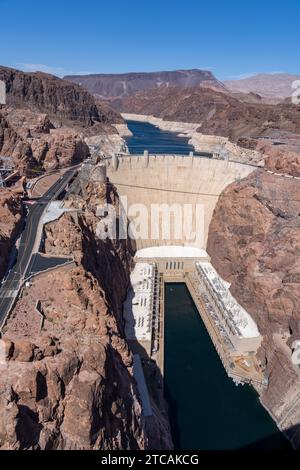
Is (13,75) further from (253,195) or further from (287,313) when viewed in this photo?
(287,313)

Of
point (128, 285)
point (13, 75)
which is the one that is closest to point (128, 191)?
point (128, 285)

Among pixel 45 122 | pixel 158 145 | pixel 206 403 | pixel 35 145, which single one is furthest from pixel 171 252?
pixel 158 145

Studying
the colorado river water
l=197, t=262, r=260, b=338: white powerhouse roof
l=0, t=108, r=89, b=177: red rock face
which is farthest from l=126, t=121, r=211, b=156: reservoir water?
the colorado river water

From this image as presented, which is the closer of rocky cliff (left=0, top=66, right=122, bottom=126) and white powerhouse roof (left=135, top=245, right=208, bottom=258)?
white powerhouse roof (left=135, top=245, right=208, bottom=258)

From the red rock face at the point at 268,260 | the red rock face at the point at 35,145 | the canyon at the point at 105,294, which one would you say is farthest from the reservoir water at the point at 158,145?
the red rock face at the point at 268,260

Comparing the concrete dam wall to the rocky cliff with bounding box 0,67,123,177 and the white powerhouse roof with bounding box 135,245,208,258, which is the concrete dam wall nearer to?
the white powerhouse roof with bounding box 135,245,208,258

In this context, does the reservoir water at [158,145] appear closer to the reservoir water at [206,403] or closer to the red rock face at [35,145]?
the red rock face at [35,145]
